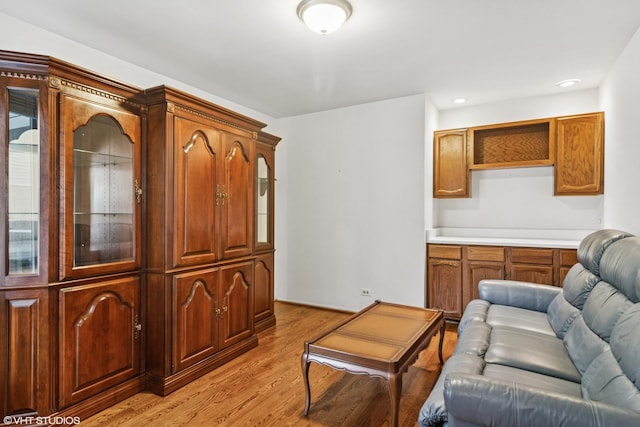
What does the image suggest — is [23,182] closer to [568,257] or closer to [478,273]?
[478,273]

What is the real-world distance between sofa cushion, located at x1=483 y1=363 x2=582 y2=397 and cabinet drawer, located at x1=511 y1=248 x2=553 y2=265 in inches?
83.5

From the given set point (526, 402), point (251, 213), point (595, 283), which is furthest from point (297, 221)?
point (526, 402)

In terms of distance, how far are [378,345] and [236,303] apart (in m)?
1.44

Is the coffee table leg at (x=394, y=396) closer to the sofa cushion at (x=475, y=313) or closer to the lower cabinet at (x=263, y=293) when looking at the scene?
the sofa cushion at (x=475, y=313)

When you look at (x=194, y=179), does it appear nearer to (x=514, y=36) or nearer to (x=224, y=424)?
(x=224, y=424)

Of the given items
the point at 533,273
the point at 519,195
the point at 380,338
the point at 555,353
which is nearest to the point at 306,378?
the point at 380,338

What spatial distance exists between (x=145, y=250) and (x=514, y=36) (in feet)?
10.5

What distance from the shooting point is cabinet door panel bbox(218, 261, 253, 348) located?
9.41 feet

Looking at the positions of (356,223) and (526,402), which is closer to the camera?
(526,402)

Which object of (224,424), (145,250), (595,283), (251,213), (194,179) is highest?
(194,179)

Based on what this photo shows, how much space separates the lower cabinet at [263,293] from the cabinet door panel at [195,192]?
944mm

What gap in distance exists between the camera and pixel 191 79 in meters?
3.43

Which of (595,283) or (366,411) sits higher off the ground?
(595,283)

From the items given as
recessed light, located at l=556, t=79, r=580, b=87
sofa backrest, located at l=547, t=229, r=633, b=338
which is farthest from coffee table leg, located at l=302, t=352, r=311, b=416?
recessed light, located at l=556, t=79, r=580, b=87
